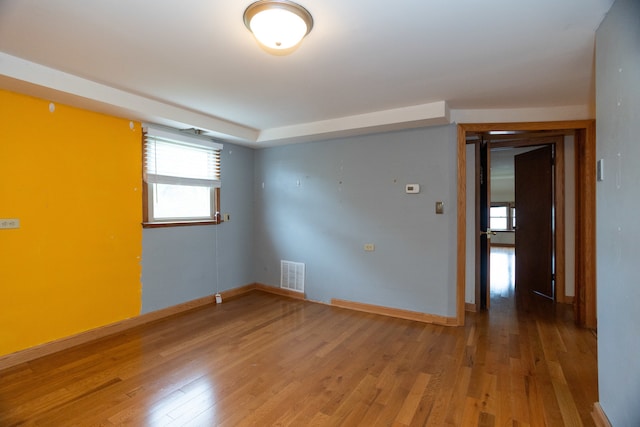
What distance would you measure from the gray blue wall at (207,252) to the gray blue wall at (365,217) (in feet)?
0.77

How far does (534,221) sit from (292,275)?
3766mm

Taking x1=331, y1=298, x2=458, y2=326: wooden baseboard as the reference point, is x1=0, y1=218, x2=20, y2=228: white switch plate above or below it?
above

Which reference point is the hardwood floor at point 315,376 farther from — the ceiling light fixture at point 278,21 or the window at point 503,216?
the window at point 503,216

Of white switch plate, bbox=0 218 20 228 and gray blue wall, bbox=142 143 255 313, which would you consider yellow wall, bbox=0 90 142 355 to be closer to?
white switch plate, bbox=0 218 20 228

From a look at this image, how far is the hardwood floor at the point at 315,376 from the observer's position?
1920 millimetres

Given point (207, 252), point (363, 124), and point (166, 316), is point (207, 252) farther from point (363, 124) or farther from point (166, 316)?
point (363, 124)

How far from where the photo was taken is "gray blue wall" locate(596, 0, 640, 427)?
1426 mm

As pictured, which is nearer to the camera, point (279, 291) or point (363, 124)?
point (363, 124)

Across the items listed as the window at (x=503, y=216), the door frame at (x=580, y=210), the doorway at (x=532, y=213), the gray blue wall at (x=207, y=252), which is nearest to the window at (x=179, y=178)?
the gray blue wall at (x=207, y=252)

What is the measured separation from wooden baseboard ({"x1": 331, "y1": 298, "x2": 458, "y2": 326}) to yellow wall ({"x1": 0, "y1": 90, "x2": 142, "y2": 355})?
2436 mm

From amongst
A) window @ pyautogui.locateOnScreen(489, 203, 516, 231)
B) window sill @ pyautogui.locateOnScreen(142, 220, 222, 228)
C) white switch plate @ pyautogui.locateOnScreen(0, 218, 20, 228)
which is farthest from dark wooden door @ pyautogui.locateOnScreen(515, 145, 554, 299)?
white switch plate @ pyautogui.locateOnScreen(0, 218, 20, 228)

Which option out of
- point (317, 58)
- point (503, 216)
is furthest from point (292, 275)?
point (503, 216)

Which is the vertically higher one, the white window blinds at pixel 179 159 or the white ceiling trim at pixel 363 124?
the white ceiling trim at pixel 363 124

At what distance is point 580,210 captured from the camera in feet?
11.4
